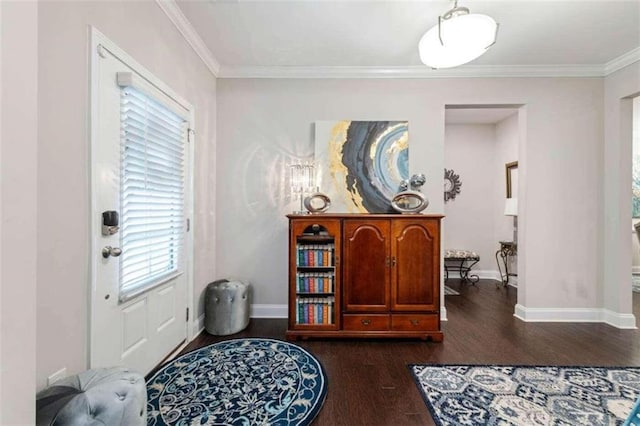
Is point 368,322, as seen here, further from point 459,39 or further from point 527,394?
point 459,39

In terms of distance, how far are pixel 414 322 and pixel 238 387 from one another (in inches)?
66.1

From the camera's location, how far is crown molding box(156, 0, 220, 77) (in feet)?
7.30

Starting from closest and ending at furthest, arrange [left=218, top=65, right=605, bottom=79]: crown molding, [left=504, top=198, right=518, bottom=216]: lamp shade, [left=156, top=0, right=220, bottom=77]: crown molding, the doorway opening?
[left=156, top=0, right=220, bottom=77]: crown molding < [left=218, top=65, right=605, bottom=79]: crown molding < [left=504, top=198, right=518, bottom=216]: lamp shade < the doorway opening

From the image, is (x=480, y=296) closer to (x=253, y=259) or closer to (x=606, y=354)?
(x=606, y=354)

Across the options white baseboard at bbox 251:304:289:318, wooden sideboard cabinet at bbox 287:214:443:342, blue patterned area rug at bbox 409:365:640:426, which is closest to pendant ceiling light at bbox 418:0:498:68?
wooden sideboard cabinet at bbox 287:214:443:342

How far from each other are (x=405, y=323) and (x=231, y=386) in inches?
64.6

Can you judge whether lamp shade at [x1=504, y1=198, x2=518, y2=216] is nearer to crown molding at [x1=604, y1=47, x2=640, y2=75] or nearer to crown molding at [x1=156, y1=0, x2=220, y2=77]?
crown molding at [x1=604, y1=47, x2=640, y2=75]

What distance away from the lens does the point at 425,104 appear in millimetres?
3279

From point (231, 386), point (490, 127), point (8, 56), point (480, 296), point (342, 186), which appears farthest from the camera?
point (490, 127)

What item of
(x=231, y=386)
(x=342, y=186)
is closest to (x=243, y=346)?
(x=231, y=386)

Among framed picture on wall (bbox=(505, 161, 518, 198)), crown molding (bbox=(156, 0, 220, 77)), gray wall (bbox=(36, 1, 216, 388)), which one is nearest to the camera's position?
gray wall (bbox=(36, 1, 216, 388))

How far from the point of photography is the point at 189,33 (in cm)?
256

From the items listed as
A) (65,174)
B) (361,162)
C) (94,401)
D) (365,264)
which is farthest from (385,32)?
(94,401)

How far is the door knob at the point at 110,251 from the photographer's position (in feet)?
5.33
